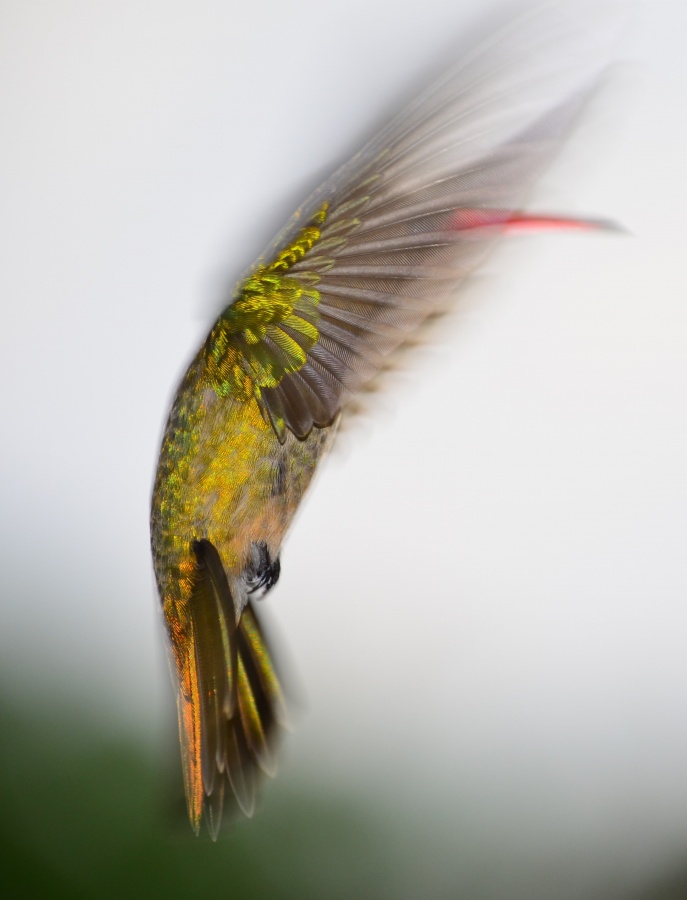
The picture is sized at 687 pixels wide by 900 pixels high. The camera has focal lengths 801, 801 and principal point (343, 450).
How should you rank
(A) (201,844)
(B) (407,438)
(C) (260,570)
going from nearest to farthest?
(C) (260,570) < (B) (407,438) < (A) (201,844)

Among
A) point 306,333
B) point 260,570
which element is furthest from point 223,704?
point 306,333

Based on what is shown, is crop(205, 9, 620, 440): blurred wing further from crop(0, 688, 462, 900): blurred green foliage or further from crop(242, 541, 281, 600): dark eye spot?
crop(0, 688, 462, 900): blurred green foliage

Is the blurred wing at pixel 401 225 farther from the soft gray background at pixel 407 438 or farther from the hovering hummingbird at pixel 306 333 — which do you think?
the soft gray background at pixel 407 438

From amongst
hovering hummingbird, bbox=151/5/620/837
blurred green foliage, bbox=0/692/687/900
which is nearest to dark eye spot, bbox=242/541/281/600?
hovering hummingbird, bbox=151/5/620/837

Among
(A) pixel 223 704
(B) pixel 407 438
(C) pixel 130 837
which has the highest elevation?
(B) pixel 407 438

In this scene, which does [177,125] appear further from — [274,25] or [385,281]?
[385,281]

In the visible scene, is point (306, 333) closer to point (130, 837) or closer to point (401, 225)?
point (401, 225)

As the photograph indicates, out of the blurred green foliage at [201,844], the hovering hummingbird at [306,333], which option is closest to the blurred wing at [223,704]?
the hovering hummingbird at [306,333]
